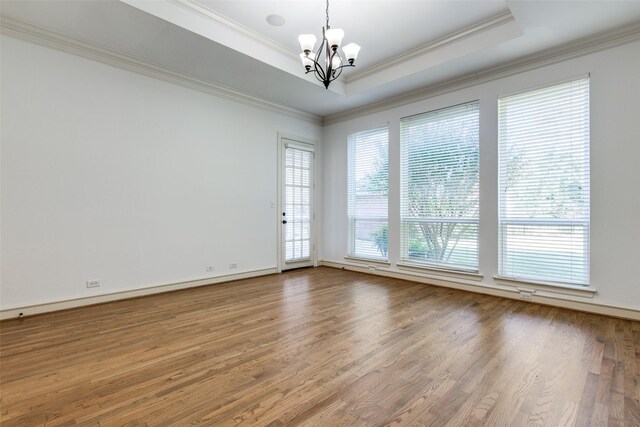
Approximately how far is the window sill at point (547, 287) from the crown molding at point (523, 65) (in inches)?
109

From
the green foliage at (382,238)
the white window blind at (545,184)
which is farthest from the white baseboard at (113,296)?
the white window blind at (545,184)

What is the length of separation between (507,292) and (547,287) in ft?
1.52

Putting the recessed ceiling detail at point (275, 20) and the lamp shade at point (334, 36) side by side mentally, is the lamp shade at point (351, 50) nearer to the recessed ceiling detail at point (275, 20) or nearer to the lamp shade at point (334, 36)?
the lamp shade at point (334, 36)

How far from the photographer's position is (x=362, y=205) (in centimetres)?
607

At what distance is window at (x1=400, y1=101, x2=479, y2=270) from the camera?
4582 mm

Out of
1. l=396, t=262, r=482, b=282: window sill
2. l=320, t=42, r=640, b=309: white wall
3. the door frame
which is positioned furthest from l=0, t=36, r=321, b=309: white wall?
l=320, t=42, r=640, b=309: white wall

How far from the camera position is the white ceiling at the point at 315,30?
316 centimetres

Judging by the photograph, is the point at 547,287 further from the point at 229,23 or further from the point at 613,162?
the point at 229,23

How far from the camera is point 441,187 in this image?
4883 millimetres

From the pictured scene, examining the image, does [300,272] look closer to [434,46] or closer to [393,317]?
[393,317]

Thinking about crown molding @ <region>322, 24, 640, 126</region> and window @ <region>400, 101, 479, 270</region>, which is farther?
window @ <region>400, 101, 479, 270</region>

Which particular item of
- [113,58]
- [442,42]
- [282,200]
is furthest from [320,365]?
[113,58]

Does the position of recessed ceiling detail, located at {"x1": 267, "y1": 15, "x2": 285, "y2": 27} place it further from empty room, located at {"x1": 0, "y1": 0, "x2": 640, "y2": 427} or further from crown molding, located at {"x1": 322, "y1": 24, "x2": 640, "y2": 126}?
crown molding, located at {"x1": 322, "y1": 24, "x2": 640, "y2": 126}

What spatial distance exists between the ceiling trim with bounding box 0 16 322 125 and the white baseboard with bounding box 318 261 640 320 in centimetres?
376
